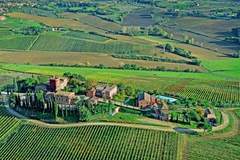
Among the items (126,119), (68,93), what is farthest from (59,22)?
(126,119)

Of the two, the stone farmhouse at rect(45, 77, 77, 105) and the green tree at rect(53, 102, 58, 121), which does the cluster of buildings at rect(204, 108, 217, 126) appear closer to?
the stone farmhouse at rect(45, 77, 77, 105)

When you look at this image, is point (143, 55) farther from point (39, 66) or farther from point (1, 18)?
point (1, 18)

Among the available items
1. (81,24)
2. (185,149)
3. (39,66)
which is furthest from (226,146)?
(81,24)

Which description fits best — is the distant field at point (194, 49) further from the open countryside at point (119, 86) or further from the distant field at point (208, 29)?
the distant field at point (208, 29)

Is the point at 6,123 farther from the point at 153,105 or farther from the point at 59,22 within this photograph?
the point at 59,22

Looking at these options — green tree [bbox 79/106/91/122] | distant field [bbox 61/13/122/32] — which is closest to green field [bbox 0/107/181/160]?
green tree [bbox 79/106/91/122]

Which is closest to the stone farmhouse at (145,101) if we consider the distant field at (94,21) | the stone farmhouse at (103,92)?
the stone farmhouse at (103,92)
